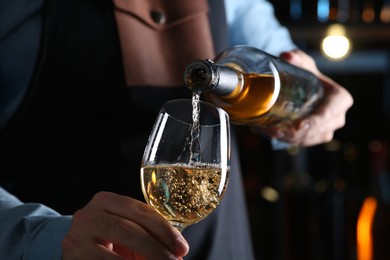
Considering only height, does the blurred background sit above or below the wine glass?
below

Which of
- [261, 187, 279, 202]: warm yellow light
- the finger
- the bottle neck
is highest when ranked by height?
the bottle neck

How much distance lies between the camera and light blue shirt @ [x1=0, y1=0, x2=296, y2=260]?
0.91 meters

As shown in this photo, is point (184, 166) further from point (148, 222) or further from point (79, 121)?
point (79, 121)

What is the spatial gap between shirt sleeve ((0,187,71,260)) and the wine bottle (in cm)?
26

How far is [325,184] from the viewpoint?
202 cm

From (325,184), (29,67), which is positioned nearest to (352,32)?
(325,184)

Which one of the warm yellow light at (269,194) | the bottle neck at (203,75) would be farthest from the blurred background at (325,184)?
the bottle neck at (203,75)

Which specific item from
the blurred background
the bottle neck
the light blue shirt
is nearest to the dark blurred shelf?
the blurred background

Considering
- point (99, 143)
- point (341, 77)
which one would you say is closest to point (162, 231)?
point (99, 143)

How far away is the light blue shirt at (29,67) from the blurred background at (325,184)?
43cm

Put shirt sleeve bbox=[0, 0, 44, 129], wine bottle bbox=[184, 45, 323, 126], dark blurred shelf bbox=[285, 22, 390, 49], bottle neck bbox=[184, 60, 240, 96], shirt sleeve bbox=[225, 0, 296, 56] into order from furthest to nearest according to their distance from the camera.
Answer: dark blurred shelf bbox=[285, 22, 390, 49] < shirt sleeve bbox=[225, 0, 296, 56] < shirt sleeve bbox=[0, 0, 44, 129] < wine bottle bbox=[184, 45, 323, 126] < bottle neck bbox=[184, 60, 240, 96]

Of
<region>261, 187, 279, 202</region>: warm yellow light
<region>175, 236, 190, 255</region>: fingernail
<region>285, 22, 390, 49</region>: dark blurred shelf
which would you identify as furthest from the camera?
<region>261, 187, 279, 202</region>: warm yellow light

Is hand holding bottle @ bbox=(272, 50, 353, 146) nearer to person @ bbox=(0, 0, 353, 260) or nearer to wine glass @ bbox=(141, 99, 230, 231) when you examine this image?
person @ bbox=(0, 0, 353, 260)

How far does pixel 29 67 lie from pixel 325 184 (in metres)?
1.03
